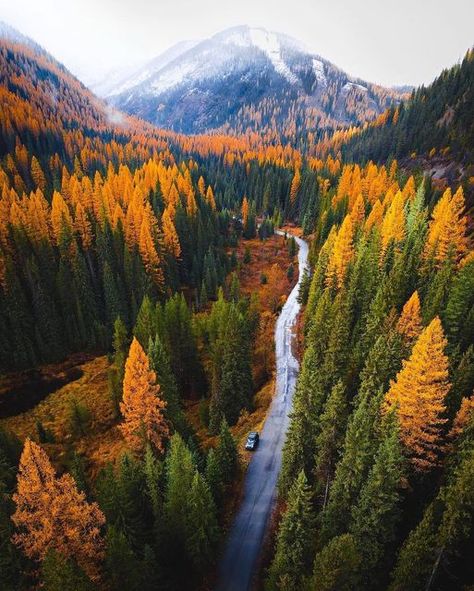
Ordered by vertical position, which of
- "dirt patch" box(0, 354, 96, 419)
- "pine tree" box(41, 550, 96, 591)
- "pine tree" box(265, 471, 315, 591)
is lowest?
"dirt patch" box(0, 354, 96, 419)

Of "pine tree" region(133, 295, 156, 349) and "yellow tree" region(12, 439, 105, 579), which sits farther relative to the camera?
"pine tree" region(133, 295, 156, 349)

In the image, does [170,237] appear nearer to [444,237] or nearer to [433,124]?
[444,237]

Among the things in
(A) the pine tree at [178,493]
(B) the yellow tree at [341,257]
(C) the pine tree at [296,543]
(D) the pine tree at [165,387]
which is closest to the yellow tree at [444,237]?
(B) the yellow tree at [341,257]

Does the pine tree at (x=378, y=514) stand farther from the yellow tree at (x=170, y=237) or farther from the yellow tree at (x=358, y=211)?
the yellow tree at (x=170, y=237)

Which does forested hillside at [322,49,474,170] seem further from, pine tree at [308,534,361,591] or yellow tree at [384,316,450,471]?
pine tree at [308,534,361,591]

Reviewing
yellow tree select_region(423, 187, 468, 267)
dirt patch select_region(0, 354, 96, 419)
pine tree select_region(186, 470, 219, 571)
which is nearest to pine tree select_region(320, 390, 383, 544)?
pine tree select_region(186, 470, 219, 571)

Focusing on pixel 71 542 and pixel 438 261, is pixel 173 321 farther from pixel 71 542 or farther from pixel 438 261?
pixel 438 261
